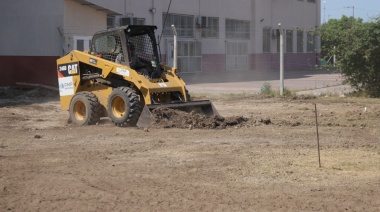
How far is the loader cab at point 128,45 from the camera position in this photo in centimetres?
1413

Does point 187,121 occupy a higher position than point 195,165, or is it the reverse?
point 187,121

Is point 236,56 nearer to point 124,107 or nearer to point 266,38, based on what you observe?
point 266,38

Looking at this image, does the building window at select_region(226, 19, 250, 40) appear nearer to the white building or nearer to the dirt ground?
the white building

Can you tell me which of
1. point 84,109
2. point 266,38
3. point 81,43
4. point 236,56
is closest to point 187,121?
point 84,109

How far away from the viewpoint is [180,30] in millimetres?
41000

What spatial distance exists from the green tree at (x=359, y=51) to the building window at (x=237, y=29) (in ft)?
75.1

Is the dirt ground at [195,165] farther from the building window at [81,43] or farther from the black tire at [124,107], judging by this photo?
the building window at [81,43]

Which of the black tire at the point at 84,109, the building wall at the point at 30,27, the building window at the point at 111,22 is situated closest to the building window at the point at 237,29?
the building window at the point at 111,22

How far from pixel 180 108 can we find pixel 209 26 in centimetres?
2953

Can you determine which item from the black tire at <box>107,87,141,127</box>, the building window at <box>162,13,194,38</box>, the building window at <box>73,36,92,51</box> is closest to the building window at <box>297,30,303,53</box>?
the building window at <box>162,13,194,38</box>

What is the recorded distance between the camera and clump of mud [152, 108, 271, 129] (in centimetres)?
1348

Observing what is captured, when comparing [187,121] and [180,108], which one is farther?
[180,108]

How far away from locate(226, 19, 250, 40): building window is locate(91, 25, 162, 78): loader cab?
30.5 m

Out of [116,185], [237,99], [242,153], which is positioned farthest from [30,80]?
[116,185]
